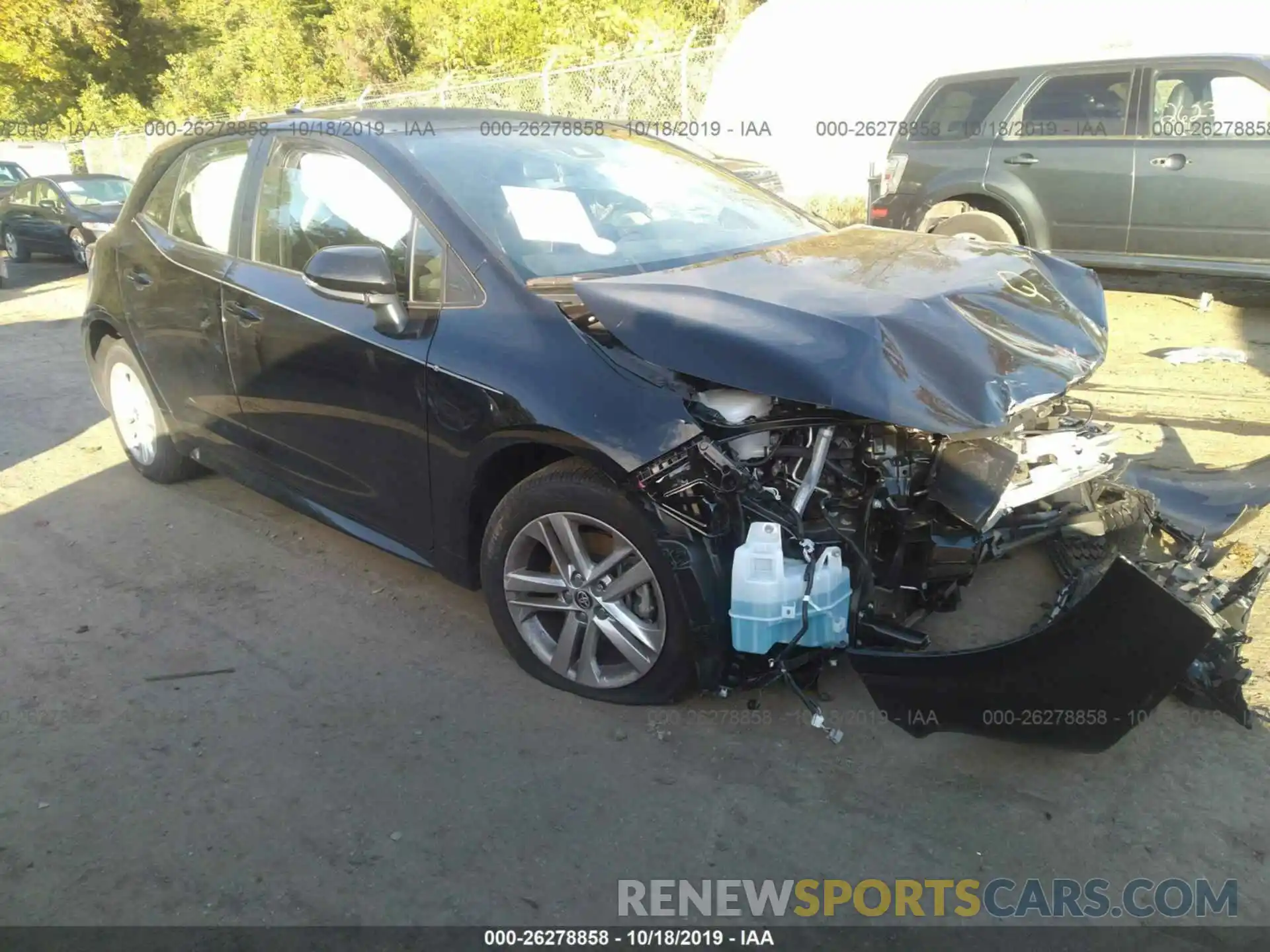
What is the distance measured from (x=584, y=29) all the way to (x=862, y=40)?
30.8 feet

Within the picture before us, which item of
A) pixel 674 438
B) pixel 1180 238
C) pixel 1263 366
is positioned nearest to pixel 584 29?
pixel 1180 238

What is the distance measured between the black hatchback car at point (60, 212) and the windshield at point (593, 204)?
1247 cm

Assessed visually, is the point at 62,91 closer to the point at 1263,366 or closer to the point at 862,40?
the point at 862,40

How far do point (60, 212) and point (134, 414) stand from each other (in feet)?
37.6

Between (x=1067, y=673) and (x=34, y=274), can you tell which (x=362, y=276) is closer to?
(x=1067, y=673)

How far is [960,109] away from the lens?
8.54 meters

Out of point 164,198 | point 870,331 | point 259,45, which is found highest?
point 259,45

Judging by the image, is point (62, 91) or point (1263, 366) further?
point (62, 91)

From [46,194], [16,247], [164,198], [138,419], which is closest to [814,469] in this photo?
[164,198]

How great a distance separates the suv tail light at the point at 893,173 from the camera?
343 inches

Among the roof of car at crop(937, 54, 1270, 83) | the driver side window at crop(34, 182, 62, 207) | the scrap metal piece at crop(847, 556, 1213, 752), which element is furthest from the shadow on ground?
the scrap metal piece at crop(847, 556, 1213, 752)

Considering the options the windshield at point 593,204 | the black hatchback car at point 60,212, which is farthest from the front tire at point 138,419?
the black hatchback car at point 60,212

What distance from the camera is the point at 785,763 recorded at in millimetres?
2816

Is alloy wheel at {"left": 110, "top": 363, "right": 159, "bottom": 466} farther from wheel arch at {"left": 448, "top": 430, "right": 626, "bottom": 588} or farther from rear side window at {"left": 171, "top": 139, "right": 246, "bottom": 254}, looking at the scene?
wheel arch at {"left": 448, "top": 430, "right": 626, "bottom": 588}
